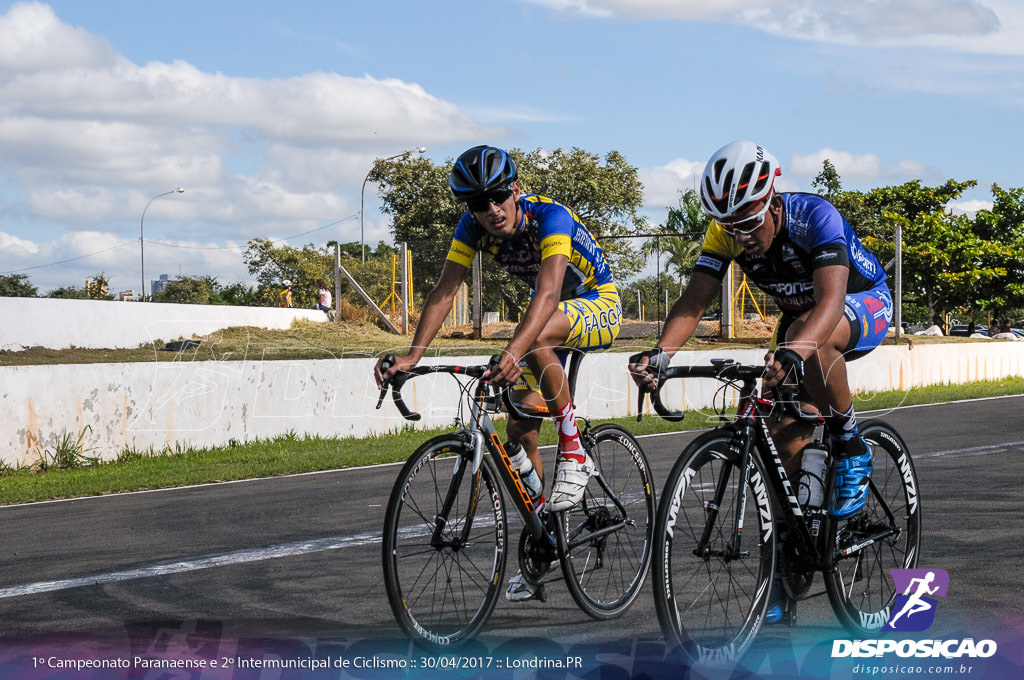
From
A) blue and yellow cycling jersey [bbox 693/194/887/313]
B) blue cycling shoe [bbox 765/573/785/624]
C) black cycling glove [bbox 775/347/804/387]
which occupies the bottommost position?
blue cycling shoe [bbox 765/573/785/624]

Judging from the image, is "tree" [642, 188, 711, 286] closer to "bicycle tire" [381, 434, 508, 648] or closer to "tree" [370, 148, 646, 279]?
"tree" [370, 148, 646, 279]

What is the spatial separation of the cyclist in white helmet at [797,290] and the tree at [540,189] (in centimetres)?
3804

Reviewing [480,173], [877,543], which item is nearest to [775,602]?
[877,543]

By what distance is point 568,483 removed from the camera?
15.5 ft

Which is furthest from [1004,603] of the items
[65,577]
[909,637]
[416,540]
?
[65,577]

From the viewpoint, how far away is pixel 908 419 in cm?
1611

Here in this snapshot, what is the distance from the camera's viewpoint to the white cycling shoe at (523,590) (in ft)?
15.6

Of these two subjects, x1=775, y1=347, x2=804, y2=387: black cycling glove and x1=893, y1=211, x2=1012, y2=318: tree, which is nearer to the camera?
x1=775, y1=347, x2=804, y2=387: black cycling glove

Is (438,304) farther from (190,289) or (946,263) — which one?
(190,289)

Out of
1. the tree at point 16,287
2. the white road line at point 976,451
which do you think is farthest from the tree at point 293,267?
the white road line at point 976,451

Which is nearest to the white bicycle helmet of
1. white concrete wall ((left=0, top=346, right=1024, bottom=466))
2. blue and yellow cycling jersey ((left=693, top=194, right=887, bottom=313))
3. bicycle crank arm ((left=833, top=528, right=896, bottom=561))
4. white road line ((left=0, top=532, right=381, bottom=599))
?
blue and yellow cycling jersey ((left=693, top=194, right=887, bottom=313))

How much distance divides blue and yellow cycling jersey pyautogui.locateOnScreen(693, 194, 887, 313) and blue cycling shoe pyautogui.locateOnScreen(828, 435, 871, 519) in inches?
24.7

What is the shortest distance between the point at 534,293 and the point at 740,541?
4.72ft

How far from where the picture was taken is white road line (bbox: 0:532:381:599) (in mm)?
5578
